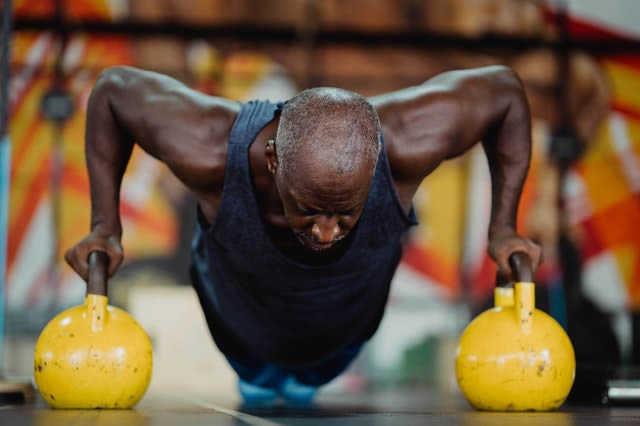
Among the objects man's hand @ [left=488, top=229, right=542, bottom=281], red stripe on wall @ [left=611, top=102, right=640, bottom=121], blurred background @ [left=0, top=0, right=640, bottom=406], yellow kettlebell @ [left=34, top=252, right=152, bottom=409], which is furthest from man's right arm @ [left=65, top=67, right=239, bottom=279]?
red stripe on wall @ [left=611, top=102, right=640, bottom=121]

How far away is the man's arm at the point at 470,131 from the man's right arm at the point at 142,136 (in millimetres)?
399

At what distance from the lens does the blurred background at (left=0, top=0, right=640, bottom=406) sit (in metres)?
5.34

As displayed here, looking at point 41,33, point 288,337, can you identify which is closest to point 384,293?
point 288,337

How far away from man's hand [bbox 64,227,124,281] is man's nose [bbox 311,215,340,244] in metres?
0.54

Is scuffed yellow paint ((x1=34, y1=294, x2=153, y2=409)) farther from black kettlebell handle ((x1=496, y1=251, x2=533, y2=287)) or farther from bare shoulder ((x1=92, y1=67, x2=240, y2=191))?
black kettlebell handle ((x1=496, y1=251, x2=533, y2=287))

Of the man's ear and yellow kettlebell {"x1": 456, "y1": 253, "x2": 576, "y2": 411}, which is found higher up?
the man's ear

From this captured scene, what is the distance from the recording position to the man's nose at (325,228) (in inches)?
61.4

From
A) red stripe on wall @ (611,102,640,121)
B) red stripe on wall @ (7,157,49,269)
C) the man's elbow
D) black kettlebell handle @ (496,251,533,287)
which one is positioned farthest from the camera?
red stripe on wall @ (611,102,640,121)

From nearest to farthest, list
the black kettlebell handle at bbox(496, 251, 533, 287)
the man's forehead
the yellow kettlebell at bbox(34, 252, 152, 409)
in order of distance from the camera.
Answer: the man's forehead → the yellow kettlebell at bbox(34, 252, 152, 409) → the black kettlebell handle at bbox(496, 251, 533, 287)

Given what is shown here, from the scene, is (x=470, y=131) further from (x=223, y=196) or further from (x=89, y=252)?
(x=89, y=252)

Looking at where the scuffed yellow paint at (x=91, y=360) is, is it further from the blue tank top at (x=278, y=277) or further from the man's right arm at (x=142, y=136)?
the blue tank top at (x=278, y=277)

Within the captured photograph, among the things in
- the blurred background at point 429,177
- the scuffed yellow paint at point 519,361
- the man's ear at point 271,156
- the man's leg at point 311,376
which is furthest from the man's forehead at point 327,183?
the blurred background at point 429,177

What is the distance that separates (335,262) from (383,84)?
380cm

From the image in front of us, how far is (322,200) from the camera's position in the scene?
151 cm
